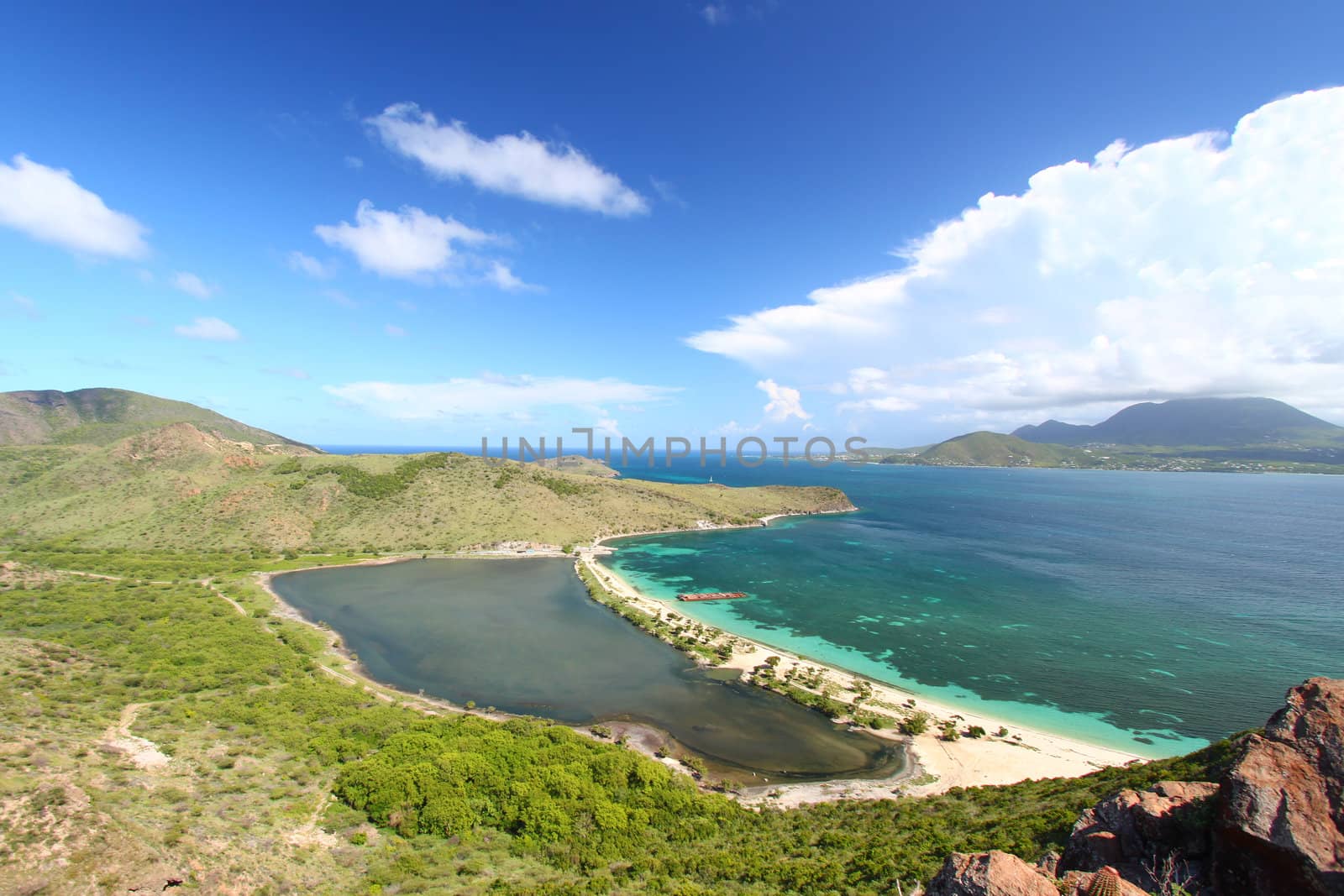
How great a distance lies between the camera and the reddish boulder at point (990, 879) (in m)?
9.59

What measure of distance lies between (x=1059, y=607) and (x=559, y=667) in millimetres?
63167

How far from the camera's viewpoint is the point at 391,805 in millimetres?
23188

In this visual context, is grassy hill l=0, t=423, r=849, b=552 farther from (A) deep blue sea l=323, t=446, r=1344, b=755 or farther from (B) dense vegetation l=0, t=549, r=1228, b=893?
(B) dense vegetation l=0, t=549, r=1228, b=893

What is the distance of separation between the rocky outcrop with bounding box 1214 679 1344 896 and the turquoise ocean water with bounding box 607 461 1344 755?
3011 cm

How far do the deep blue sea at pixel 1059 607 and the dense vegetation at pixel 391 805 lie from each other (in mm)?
22128

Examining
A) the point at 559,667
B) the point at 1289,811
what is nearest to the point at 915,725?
the point at 1289,811

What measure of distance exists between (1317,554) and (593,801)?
137 m

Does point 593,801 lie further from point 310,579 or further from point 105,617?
point 310,579

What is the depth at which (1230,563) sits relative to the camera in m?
86.0

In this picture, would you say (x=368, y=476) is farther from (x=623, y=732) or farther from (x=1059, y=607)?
(x=1059, y=607)

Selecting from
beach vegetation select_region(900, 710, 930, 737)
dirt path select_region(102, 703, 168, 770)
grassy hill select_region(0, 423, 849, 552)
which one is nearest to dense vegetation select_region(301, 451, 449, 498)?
grassy hill select_region(0, 423, 849, 552)

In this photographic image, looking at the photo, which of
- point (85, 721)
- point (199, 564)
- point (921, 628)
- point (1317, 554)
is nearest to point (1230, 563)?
point (1317, 554)

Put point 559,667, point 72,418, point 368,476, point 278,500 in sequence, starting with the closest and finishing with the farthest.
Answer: point 559,667 < point 278,500 < point 368,476 < point 72,418

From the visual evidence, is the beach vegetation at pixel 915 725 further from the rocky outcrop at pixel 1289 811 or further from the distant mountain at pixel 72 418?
the distant mountain at pixel 72 418
